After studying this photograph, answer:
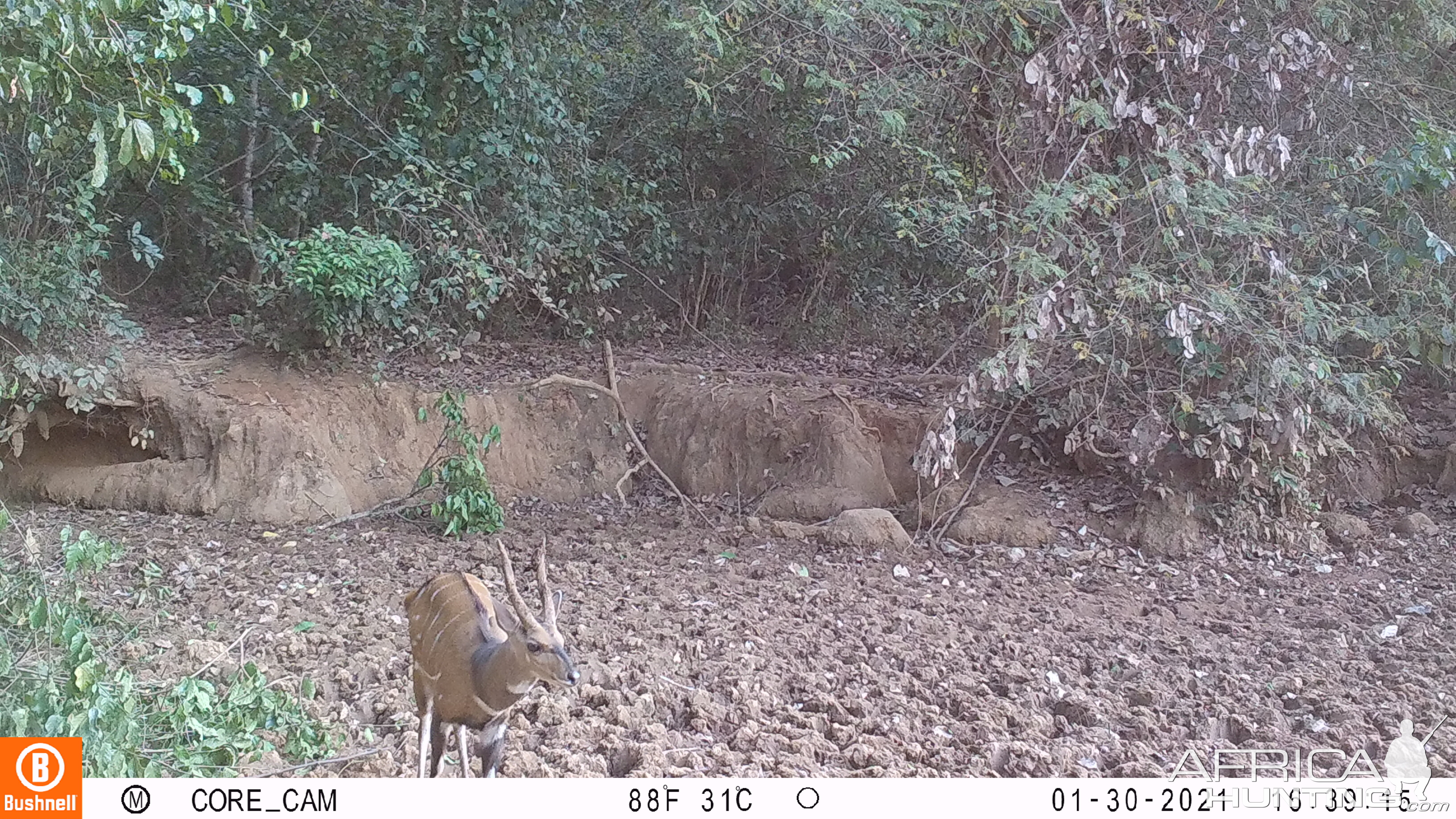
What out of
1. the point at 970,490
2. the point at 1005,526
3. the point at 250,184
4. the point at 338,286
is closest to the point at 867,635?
the point at 1005,526

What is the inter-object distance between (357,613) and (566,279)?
4.08 metres

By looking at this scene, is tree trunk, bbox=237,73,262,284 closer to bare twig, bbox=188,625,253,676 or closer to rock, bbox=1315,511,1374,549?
bare twig, bbox=188,625,253,676

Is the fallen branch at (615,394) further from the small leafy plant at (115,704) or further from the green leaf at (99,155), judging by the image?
the green leaf at (99,155)

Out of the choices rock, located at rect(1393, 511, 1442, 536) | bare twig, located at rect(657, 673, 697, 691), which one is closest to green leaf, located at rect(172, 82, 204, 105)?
bare twig, located at rect(657, 673, 697, 691)

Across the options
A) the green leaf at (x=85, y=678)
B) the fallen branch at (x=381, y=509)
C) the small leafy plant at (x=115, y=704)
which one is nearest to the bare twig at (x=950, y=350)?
the fallen branch at (x=381, y=509)

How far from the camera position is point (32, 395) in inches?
222

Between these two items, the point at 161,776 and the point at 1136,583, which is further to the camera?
the point at 1136,583

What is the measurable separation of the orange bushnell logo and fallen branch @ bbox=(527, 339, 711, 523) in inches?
172

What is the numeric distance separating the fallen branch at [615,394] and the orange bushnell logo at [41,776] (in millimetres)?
4380

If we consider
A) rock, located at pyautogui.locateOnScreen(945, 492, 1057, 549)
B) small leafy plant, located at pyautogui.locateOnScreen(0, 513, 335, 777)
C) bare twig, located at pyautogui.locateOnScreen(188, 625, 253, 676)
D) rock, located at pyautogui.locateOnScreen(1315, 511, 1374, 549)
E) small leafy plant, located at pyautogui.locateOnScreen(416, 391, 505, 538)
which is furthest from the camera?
rock, located at pyautogui.locateOnScreen(945, 492, 1057, 549)

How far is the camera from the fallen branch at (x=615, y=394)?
634 cm

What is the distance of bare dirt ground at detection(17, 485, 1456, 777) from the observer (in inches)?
112

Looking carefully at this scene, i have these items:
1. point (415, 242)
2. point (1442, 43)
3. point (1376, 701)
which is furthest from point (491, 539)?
point (1442, 43)
